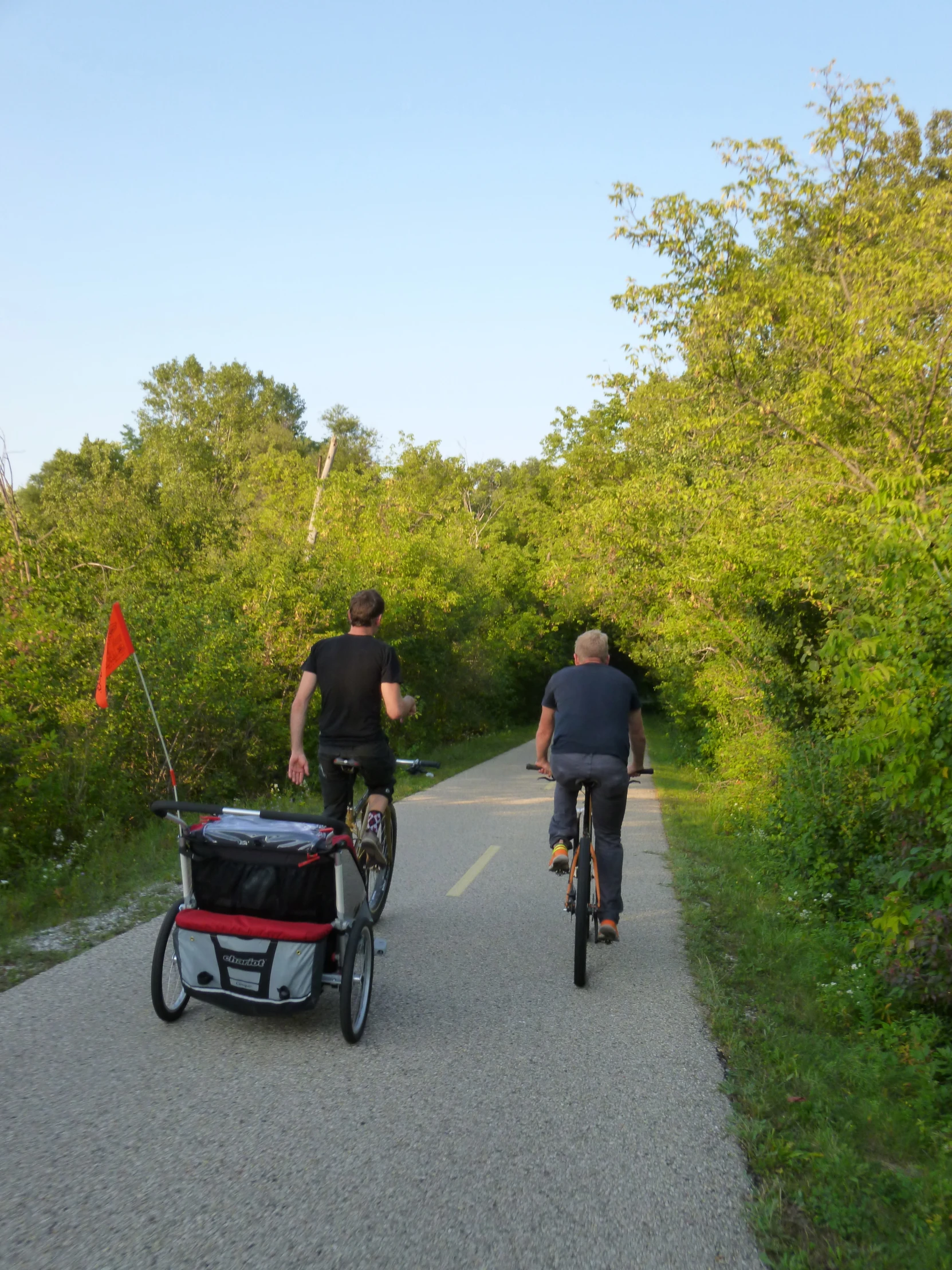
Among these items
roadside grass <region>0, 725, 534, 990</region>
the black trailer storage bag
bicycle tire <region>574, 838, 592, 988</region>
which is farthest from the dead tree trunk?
the black trailer storage bag

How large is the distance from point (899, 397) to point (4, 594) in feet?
39.9

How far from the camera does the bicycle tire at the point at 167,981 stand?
464cm

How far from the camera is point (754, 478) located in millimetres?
15117

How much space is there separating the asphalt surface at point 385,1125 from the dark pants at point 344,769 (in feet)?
3.34

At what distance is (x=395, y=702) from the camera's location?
5.88 metres

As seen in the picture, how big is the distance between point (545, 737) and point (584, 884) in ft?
3.52

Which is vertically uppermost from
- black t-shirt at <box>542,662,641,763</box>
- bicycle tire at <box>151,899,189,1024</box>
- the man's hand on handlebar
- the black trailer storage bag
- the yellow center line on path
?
black t-shirt at <box>542,662,641,763</box>

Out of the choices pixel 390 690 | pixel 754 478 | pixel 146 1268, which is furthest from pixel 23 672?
pixel 754 478

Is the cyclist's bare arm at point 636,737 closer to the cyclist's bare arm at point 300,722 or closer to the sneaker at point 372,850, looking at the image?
the sneaker at point 372,850

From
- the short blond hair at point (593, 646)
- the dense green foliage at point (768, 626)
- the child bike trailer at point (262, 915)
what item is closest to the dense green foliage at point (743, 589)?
the dense green foliage at point (768, 626)

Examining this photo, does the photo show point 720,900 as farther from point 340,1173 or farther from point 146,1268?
point 146,1268

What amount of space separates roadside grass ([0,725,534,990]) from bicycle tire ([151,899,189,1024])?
112 centimetres

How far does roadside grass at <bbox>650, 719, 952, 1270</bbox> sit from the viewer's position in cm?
317

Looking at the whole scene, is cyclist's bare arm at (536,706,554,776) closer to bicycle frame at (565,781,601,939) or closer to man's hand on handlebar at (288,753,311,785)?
bicycle frame at (565,781,601,939)
